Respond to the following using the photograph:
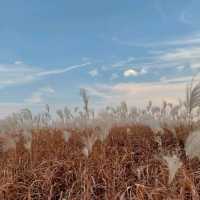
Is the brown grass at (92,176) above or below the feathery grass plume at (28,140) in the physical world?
below

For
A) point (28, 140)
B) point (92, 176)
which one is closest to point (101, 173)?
point (92, 176)

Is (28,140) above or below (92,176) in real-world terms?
above

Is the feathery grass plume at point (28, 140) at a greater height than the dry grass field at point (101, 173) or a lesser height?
greater

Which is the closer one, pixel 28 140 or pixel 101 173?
pixel 101 173

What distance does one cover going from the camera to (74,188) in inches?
156

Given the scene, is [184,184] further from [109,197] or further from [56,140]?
[56,140]

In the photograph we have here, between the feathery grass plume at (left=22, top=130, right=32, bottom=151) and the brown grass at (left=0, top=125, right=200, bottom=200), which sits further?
the feathery grass plume at (left=22, top=130, right=32, bottom=151)

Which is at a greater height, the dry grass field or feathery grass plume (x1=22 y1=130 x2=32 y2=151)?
feathery grass plume (x1=22 y1=130 x2=32 y2=151)

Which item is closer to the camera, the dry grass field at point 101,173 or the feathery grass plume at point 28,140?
the dry grass field at point 101,173

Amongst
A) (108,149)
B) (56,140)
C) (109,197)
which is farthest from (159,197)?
(56,140)

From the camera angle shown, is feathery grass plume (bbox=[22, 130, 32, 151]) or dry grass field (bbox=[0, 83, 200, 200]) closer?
dry grass field (bbox=[0, 83, 200, 200])

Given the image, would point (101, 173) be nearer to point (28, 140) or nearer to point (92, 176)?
point (92, 176)

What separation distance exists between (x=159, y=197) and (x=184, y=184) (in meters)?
0.22

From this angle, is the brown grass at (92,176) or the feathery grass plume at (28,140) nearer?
the brown grass at (92,176)
